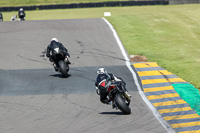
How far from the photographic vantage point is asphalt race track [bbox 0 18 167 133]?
35.0 feet

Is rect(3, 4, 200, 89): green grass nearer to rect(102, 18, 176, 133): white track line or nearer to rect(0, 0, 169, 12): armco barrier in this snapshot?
rect(102, 18, 176, 133): white track line

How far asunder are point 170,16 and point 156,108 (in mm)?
20647

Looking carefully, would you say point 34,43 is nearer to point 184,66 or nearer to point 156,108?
point 184,66

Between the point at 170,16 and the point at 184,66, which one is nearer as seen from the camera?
the point at 184,66

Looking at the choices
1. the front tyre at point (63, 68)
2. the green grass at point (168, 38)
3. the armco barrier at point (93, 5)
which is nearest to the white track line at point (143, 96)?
the green grass at point (168, 38)

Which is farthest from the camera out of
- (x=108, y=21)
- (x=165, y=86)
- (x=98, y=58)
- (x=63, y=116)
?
(x=108, y=21)

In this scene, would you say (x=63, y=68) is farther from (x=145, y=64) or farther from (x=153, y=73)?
(x=145, y=64)

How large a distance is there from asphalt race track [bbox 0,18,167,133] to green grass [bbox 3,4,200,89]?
59.7 inches

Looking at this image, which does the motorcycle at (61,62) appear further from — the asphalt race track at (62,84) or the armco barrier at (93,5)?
the armco barrier at (93,5)

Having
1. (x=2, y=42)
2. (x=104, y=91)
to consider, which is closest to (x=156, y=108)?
(x=104, y=91)

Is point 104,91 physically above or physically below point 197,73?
above

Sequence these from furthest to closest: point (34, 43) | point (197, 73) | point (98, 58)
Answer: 1. point (34, 43)
2. point (98, 58)
3. point (197, 73)

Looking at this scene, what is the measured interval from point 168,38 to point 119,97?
49.1 ft

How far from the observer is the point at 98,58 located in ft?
67.7
